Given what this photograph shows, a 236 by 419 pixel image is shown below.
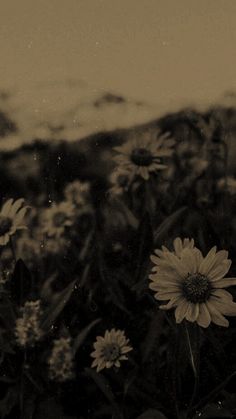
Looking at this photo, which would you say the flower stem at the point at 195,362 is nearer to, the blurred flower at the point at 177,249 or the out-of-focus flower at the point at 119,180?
the blurred flower at the point at 177,249

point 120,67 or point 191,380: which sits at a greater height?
point 120,67

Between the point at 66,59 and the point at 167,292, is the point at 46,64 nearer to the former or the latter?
the point at 66,59

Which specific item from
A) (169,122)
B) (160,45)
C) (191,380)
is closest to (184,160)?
(169,122)

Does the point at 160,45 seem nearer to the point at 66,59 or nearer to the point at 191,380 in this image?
the point at 66,59

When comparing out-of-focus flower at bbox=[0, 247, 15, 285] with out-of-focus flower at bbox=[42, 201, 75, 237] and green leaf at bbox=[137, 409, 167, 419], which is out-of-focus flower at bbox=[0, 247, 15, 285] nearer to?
out-of-focus flower at bbox=[42, 201, 75, 237]

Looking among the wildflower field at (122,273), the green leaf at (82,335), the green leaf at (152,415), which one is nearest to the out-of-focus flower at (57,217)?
the wildflower field at (122,273)

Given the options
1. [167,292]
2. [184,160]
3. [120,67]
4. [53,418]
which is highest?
[120,67]
